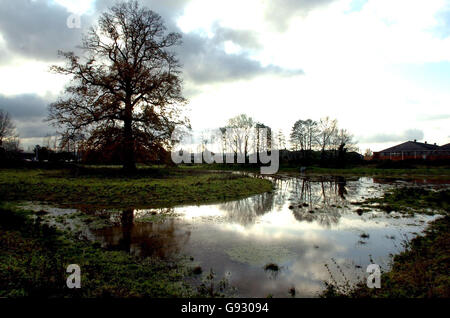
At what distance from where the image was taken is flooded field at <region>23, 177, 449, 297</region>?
6047 millimetres

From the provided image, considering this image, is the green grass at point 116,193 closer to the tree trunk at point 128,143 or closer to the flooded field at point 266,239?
the flooded field at point 266,239

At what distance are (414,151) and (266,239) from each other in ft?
306

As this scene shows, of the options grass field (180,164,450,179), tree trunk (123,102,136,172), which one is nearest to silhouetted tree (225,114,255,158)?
grass field (180,164,450,179)

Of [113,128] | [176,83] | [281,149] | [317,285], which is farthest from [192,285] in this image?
[281,149]

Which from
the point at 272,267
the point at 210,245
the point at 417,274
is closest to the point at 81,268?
the point at 210,245

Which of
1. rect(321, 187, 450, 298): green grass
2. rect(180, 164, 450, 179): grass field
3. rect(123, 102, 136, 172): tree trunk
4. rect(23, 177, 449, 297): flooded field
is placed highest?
rect(123, 102, 136, 172): tree trunk

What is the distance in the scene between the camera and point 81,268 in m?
5.87

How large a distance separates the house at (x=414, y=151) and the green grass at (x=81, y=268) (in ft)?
310

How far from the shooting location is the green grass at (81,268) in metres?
4.73

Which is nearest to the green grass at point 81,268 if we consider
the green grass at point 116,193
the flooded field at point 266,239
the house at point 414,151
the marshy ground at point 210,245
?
the marshy ground at point 210,245

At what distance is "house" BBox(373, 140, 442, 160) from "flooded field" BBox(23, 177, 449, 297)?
83.9 meters

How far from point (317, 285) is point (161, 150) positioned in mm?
21188

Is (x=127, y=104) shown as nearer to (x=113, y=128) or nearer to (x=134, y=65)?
(x=113, y=128)

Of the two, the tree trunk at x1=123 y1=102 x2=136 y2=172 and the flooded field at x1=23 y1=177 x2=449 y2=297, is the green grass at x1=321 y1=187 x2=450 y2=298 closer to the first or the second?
the flooded field at x1=23 y1=177 x2=449 y2=297
